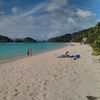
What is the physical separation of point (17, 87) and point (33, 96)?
1.25m

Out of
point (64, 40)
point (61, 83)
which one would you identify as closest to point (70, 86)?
point (61, 83)

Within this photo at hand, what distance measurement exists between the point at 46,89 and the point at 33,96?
2.75ft

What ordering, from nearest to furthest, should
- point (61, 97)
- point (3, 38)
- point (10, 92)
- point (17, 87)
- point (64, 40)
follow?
1. point (61, 97)
2. point (10, 92)
3. point (17, 87)
4. point (3, 38)
5. point (64, 40)

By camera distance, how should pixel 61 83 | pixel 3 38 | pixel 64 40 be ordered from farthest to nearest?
pixel 64 40
pixel 3 38
pixel 61 83

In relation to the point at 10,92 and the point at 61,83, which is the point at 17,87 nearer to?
the point at 10,92

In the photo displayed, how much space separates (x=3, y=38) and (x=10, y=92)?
167m

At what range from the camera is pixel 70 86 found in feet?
23.6

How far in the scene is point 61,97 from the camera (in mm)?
5980

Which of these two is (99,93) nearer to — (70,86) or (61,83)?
(70,86)

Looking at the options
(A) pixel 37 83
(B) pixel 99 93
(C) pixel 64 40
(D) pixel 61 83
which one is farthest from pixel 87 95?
(C) pixel 64 40

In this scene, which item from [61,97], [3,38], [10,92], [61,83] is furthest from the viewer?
[3,38]

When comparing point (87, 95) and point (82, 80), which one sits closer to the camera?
point (87, 95)

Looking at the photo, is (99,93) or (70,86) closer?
(99,93)

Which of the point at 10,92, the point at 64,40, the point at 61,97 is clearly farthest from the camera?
the point at 64,40
